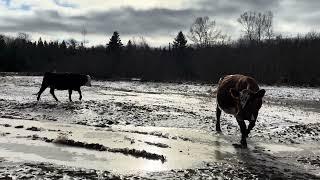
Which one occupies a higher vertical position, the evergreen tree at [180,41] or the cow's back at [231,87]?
the evergreen tree at [180,41]

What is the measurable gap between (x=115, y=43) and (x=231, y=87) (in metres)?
91.2

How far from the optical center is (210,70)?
8025 centimetres

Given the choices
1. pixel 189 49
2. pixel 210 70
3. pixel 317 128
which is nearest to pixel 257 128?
pixel 317 128

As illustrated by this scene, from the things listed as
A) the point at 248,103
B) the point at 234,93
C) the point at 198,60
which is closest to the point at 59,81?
the point at 234,93

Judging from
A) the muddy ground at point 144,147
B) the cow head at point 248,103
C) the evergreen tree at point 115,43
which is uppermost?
the evergreen tree at point 115,43

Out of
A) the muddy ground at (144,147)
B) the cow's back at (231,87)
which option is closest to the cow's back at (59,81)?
the muddy ground at (144,147)

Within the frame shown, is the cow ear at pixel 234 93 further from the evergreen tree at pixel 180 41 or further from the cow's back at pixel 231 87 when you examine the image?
the evergreen tree at pixel 180 41

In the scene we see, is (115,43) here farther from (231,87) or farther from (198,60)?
(231,87)

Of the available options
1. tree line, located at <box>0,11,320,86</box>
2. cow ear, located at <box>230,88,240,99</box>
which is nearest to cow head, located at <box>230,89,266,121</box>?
cow ear, located at <box>230,88,240,99</box>

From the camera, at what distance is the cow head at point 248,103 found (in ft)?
45.1

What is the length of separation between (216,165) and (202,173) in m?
0.97

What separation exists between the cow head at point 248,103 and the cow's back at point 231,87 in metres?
0.28

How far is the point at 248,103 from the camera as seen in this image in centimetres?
1381

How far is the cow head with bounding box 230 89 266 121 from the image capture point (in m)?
13.8
